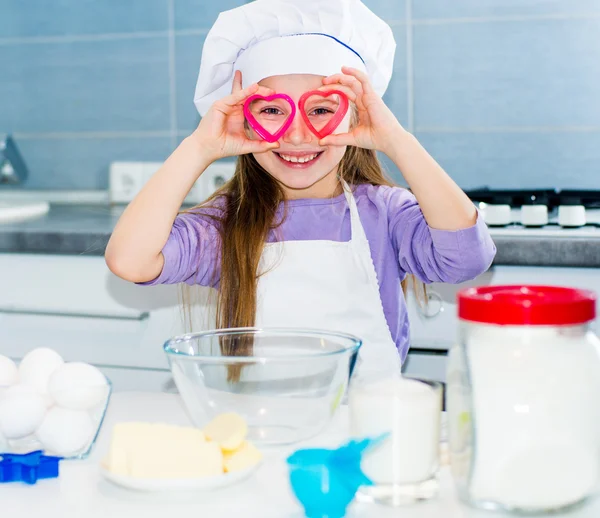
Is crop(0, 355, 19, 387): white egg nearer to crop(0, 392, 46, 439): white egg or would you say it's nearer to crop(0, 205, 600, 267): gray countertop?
crop(0, 392, 46, 439): white egg

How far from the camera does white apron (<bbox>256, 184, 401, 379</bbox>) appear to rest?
131 cm

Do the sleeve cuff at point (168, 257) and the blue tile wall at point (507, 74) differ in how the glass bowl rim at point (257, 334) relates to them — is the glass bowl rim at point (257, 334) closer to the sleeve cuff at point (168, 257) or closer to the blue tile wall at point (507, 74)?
the sleeve cuff at point (168, 257)

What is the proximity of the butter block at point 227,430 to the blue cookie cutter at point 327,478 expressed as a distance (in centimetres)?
7

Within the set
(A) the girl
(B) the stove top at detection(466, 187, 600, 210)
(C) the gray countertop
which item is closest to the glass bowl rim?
(A) the girl

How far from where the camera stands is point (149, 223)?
1.23m

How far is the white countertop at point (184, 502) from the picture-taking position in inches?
23.6

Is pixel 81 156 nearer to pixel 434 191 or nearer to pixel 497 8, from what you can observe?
pixel 497 8

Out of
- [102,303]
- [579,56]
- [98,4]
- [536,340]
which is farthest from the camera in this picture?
[98,4]

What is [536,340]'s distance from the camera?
1.89 feet

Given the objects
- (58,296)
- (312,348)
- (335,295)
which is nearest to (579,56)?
(335,295)

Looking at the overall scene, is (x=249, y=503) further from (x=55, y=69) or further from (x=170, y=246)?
(x=55, y=69)

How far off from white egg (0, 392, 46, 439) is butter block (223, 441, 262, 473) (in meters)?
0.18

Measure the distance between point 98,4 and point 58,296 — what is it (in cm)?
93

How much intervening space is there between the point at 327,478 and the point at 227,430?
4.3 inches
